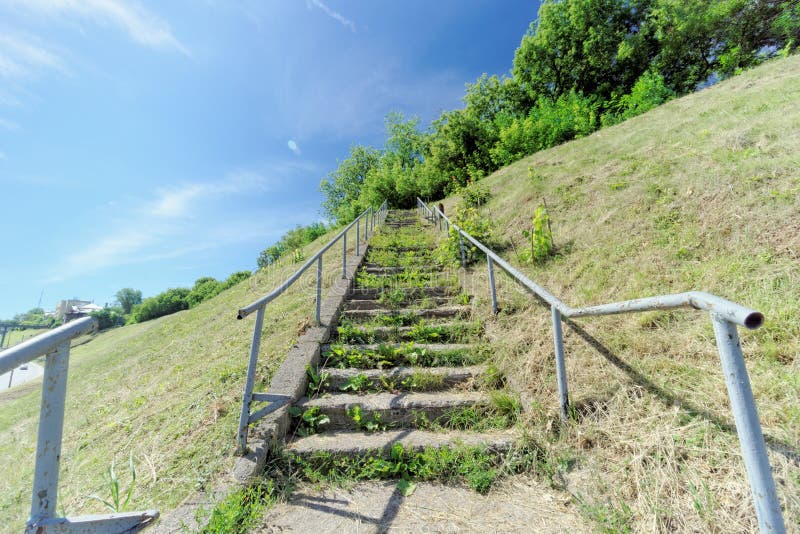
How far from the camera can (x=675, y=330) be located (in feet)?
7.89

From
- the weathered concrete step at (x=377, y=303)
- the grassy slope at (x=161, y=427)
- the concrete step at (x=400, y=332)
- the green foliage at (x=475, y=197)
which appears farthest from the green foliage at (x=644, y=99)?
the grassy slope at (x=161, y=427)

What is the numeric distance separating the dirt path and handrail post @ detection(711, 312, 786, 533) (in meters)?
0.97

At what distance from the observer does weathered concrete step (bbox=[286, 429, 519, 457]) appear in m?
2.40

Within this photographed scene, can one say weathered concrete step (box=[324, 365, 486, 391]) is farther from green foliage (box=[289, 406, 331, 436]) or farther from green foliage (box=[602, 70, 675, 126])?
green foliage (box=[602, 70, 675, 126])

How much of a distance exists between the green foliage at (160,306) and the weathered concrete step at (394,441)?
51.0 metres

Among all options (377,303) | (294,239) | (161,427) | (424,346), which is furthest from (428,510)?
(294,239)

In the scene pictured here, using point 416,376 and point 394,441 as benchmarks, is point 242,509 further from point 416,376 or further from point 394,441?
point 416,376

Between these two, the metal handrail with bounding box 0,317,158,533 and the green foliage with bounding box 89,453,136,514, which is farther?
the green foliage with bounding box 89,453,136,514

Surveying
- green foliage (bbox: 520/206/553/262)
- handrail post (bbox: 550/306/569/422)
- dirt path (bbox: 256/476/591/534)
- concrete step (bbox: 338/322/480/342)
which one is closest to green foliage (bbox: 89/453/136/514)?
dirt path (bbox: 256/476/591/534)

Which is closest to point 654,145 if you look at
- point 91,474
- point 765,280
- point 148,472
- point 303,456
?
point 765,280

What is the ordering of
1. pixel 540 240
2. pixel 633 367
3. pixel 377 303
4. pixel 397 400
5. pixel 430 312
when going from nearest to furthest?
pixel 633 367 → pixel 397 400 → pixel 430 312 → pixel 540 240 → pixel 377 303

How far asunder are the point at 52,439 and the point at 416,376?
2529mm

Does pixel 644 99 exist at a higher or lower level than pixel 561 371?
Result: higher

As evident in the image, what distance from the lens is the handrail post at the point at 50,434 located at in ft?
2.92
